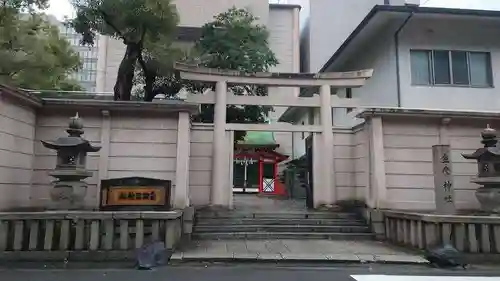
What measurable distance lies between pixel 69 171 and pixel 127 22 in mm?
5438

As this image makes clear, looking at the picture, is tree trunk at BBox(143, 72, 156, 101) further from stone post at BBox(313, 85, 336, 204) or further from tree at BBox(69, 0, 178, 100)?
stone post at BBox(313, 85, 336, 204)

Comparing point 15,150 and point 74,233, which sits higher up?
point 15,150

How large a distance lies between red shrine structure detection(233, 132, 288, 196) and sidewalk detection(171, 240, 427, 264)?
16.0 meters

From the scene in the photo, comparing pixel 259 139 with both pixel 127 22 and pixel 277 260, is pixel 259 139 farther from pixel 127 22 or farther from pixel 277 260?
pixel 277 260

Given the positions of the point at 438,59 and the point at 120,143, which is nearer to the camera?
the point at 120,143

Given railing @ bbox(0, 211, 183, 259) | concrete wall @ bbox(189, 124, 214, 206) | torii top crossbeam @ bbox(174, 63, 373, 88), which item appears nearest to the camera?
railing @ bbox(0, 211, 183, 259)

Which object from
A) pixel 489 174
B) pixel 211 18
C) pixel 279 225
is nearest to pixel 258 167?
pixel 211 18

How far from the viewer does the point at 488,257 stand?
7.85 m

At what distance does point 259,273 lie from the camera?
6629 millimetres

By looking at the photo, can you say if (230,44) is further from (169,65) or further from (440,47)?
(440,47)

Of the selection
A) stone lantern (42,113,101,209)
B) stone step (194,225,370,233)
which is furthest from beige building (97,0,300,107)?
stone lantern (42,113,101,209)

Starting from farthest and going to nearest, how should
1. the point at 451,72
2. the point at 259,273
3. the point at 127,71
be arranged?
the point at 451,72
the point at 127,71
the point at 259,273

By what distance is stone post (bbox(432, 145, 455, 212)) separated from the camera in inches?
355

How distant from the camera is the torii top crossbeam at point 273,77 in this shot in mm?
11930
